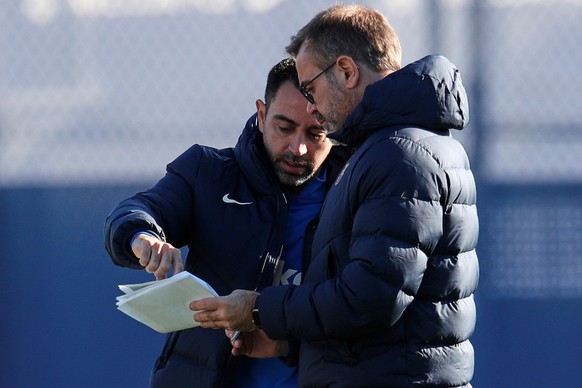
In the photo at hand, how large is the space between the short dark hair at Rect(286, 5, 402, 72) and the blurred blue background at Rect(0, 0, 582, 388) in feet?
6.61

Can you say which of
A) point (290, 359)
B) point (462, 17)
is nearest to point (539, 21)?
point (462, 17)

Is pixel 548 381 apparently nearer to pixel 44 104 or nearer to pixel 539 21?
pixel 539 21

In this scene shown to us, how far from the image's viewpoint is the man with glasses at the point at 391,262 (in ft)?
6.73

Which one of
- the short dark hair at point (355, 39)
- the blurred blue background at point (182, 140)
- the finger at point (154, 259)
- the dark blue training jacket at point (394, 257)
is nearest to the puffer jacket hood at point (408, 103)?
the dark blue training jacket at point (394, 257)

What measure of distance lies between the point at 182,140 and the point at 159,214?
1.84m

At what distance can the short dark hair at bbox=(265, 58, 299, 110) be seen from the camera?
2.97 meters

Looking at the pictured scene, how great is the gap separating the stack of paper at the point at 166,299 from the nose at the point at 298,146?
0.65 m

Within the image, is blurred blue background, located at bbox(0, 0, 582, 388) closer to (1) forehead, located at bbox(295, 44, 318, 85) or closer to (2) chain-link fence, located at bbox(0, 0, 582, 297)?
(2) chain-link fence, located at bbox(0, 0, 582, 297)

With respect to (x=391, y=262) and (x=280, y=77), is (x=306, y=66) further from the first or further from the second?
(x=391, y=262)

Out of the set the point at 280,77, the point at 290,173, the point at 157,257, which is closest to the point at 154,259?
the point at 157,257

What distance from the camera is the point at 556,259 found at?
4434mm

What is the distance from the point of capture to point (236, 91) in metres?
4.48

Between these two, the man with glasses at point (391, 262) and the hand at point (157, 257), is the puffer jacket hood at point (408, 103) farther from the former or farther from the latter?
the hand at point (157, 257)

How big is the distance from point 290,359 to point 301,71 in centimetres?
69
